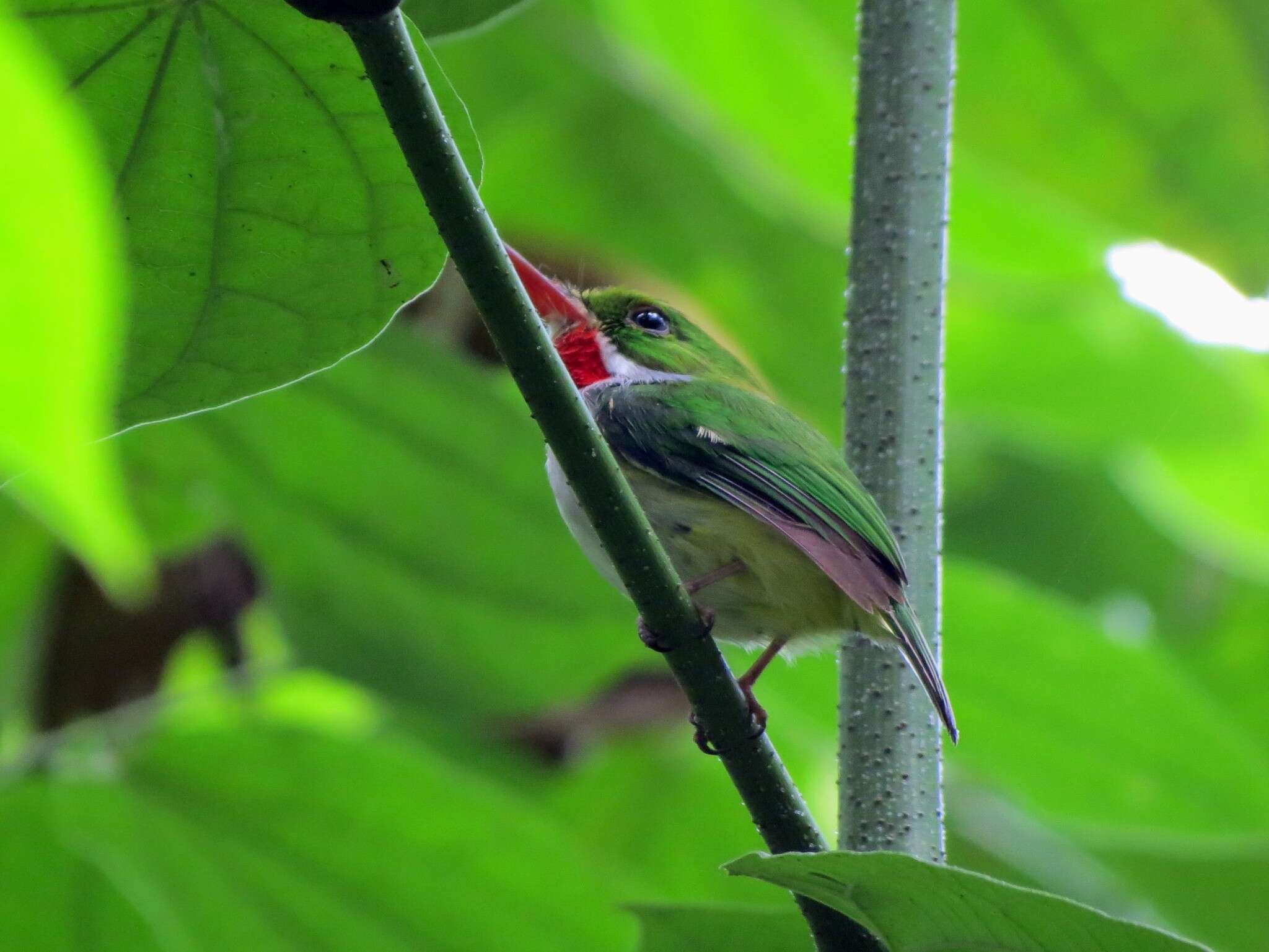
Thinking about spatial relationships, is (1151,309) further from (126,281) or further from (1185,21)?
(126,281)

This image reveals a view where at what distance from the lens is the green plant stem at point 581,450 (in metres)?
1.04

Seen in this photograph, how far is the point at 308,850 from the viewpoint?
3137 millimetres

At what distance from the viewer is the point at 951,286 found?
13.8ft

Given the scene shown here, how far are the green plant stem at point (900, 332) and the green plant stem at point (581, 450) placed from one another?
0.29 m

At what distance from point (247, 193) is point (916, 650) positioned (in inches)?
33.5

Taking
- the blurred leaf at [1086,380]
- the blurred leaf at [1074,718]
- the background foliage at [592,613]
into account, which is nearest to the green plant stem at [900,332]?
the background foliage at [592,613]

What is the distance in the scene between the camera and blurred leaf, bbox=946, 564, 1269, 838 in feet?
10.2

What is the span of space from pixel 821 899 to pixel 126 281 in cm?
84

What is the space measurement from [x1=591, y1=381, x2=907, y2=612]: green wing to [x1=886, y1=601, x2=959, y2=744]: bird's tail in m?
0.02

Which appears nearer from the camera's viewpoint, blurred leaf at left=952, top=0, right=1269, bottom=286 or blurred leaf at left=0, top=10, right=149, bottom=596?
blurred leaf at left=0, top=10, right=149, bottom=596

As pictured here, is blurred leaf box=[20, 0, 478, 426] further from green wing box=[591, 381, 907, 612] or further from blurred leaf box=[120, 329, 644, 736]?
blurred leaf box=[120, 329, 644, 736]

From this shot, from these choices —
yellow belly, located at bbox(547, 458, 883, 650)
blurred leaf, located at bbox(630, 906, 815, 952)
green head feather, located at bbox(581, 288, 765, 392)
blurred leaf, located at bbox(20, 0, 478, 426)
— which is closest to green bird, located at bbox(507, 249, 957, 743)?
yellow belly, located at bbox(547, 458, 883, 650)

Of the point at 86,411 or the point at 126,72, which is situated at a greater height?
the point at 126,72

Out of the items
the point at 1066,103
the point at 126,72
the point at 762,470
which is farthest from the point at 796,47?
the point at 126,72
